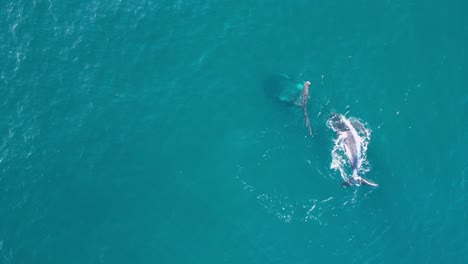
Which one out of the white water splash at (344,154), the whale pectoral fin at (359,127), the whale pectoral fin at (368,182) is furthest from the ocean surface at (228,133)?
the whale pectoral fin at (359,127)

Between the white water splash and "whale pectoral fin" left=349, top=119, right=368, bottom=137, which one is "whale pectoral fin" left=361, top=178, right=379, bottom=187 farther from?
"whale pectoral fin" left=349, top=119, right=368, bottom=137

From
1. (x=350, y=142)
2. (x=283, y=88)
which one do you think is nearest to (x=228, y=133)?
(x=283, y=88)

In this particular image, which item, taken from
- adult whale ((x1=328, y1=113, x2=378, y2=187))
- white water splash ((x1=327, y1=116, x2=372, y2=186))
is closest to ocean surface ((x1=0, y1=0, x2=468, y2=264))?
white water splash ((x1=327, y1=116, x2=372, y2=186))

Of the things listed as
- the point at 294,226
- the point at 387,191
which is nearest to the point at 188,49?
the point at 294,226

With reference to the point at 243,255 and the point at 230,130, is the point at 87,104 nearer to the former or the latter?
the point at 230,130

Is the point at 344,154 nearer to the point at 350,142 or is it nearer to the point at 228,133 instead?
the point at 350,142

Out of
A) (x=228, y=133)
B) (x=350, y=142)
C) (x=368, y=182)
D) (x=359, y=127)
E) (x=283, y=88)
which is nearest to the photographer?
(x=368, y=182)

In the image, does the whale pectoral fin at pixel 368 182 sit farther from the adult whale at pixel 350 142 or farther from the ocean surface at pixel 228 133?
the ocean surface at pixel 228 133
